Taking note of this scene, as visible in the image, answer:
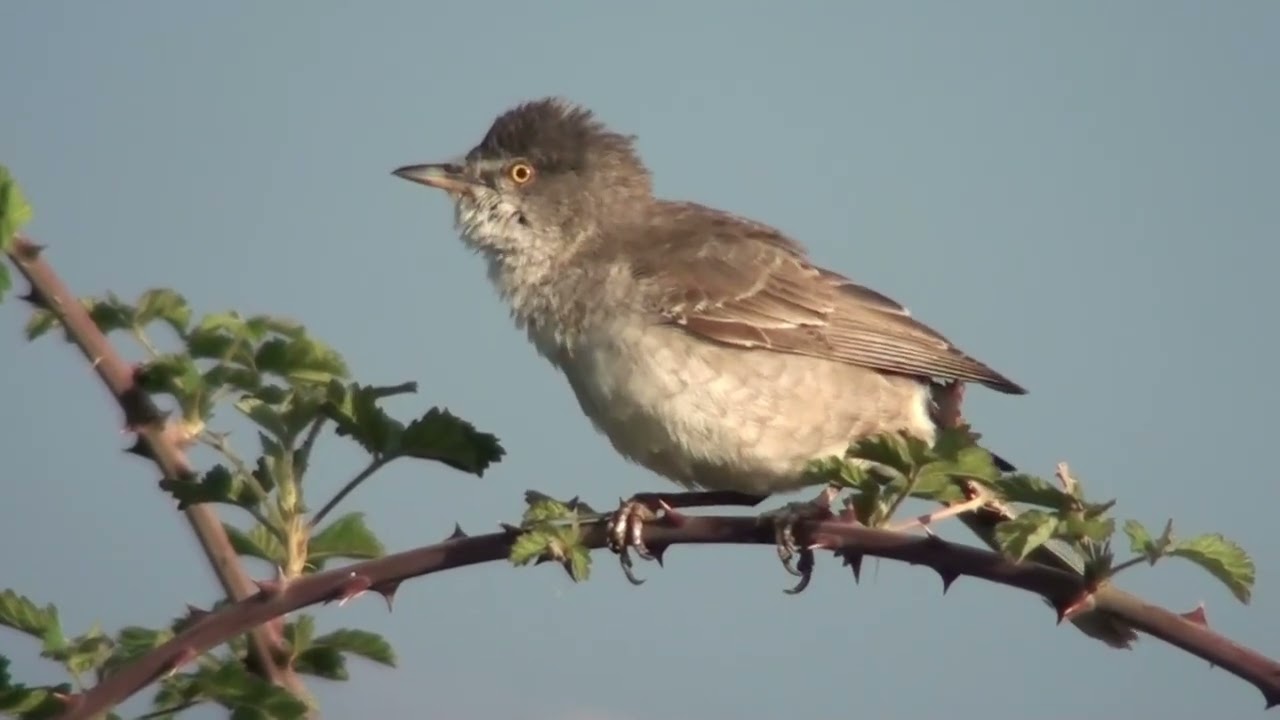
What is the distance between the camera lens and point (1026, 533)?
9.21 feet

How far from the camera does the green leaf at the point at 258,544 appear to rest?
315 centimetres

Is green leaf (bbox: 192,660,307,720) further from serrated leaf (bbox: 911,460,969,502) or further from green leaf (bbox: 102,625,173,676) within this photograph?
serrated leaf (bbox: 911,460,969,502)

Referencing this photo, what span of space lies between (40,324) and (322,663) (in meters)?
0.89

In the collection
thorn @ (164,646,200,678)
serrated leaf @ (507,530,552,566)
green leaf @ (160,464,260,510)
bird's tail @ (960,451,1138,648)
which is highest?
green leaf @ (160,464,260,510)

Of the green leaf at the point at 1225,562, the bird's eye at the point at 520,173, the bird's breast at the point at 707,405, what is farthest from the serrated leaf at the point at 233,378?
the bird's eye at the point at 520,173

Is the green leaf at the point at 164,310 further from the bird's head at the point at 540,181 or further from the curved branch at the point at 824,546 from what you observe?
the bird's head at the point at 540,181

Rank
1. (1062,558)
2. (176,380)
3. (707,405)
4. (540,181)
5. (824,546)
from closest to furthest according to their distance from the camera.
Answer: (176,380) → (824,546) → (1062,558) → (707,405) → (540,181)

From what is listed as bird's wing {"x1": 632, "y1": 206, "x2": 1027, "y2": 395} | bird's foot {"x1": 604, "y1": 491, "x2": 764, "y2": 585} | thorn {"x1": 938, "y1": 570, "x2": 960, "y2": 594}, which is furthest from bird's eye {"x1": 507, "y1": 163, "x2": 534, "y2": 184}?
thorn {"x1": 938, "y1": 570, "x2": 960, "y2": 594}

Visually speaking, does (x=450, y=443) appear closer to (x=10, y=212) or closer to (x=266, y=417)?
(x=266, y=417)

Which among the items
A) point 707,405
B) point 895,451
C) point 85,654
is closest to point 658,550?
point 895,451

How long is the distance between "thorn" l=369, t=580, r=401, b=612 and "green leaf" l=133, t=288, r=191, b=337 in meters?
0.67

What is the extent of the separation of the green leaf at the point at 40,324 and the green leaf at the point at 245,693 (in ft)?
2.41

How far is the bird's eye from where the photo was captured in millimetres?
6855

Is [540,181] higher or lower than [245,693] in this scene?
higher
